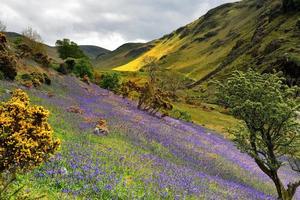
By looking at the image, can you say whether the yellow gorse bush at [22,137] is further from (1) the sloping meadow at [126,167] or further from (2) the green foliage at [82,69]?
(2) the green foliage at [82,69]

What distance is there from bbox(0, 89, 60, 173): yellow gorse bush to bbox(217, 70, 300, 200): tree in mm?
16218

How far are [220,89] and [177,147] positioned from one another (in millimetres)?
4321

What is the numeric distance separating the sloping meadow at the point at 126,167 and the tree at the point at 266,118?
Result: 1854mm

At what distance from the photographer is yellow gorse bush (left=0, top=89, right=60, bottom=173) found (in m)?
7.42

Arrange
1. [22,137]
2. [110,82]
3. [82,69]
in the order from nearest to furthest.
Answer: [22,137] < [110,82] < [82,69]

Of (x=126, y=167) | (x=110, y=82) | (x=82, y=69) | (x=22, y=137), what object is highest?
(x=22, y=137)

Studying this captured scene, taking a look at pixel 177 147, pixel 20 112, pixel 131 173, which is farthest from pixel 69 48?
pixel 20 112

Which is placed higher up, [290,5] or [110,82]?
[290,5]

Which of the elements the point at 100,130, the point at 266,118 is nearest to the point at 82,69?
the point at 100,130

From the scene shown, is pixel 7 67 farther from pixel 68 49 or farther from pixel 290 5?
pixel 290 5

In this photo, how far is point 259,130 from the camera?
77.9 feet

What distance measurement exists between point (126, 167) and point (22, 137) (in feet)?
32.0

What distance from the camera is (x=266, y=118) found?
23.0m

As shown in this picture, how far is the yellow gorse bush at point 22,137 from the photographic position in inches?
292
